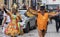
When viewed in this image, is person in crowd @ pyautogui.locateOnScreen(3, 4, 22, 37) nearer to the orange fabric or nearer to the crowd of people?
the crowd of people

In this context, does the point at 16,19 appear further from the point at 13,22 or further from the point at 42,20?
the point at 42,20

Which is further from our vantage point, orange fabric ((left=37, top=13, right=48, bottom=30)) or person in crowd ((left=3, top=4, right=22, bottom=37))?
orange fabric ((left=37, top=13, right=48, bottom=30))

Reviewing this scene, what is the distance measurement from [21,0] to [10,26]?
147ft

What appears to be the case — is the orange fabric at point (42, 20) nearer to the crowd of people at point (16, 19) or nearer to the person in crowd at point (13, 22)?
the crowd of people at point (16, 19)

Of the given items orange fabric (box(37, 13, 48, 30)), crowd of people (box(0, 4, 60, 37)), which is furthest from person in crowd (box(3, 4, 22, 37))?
orange fabric (box(37, 13, 48, 30))

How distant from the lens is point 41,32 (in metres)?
12.3

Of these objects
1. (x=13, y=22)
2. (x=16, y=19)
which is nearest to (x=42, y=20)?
(x=16, y=19)

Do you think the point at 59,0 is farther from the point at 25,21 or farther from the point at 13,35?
the point at 13,35

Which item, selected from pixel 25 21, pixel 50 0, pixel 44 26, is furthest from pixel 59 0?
pixel 44 26

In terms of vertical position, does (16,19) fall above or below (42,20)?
above

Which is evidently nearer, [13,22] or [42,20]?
[13,22]

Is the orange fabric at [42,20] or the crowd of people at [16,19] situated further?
the orange fabric at [42,20]

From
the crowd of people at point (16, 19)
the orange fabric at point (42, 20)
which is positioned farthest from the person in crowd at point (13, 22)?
the orange fabric at point (42, 20)

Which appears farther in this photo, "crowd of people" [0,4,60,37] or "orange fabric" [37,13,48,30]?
"orange fabric" [37,13,48,30]
